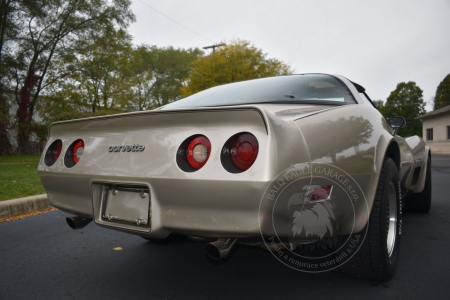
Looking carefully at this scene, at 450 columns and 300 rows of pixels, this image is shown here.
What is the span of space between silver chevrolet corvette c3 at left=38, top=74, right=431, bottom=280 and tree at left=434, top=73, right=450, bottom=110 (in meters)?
53.2

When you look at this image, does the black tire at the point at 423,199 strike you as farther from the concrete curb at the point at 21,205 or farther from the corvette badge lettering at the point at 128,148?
the concrete curb at the point at 21,205

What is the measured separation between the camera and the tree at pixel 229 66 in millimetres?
23938

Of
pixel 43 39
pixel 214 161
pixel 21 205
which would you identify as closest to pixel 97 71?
pixel 43 39

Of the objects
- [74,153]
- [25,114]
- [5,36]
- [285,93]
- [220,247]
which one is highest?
[5,36]

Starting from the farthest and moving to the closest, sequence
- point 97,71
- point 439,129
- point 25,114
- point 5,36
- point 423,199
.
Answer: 1. point 439,129
2. point 97,71
3. point 25,114
4. point 5,36
5. point 423,199

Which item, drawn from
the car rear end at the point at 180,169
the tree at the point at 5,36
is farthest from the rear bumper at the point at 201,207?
the tree at the point at 5,36

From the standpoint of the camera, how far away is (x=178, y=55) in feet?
127

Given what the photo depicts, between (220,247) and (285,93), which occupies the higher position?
(285,93)

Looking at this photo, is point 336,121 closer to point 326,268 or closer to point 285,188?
point 285,188

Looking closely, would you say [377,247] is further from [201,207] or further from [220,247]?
[201,207]

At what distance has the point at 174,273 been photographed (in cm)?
234

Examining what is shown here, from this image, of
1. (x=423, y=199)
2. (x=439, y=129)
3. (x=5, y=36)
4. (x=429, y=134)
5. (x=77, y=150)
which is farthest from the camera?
(x=429, y=134)

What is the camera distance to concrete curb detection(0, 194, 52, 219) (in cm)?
414

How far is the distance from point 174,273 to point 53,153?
44.2 inches
